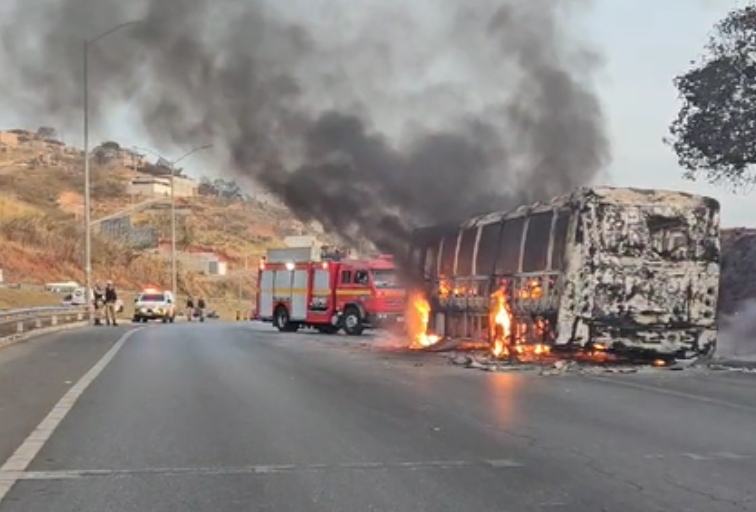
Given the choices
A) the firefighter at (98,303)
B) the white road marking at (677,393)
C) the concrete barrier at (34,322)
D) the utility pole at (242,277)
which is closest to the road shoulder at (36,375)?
the concrete barrier at (34,322)

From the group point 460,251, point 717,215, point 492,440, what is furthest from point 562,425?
point 460,251

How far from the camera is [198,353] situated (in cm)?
1922

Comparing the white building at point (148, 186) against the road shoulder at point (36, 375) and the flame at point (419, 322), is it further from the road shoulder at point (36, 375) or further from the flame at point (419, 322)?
the flame at point (419, 322)

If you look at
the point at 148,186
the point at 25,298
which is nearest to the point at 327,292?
the point at 25,298

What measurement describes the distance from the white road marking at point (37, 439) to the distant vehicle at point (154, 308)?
31.4 meters

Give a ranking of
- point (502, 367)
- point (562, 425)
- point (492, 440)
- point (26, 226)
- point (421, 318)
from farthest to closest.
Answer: point (26, 226) → point (421, 318) → point (502, 367) → point (562, 425) → point (492, 440)

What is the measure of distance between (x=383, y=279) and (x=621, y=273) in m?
14.0

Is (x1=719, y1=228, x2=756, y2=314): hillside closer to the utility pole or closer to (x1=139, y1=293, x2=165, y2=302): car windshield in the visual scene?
(x1=139, y1=293, x2=165, y2=302): car windshield

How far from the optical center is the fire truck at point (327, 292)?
2961cm

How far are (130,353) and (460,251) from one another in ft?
20.7

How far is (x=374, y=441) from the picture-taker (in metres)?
8.45

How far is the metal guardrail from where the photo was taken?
82.1 ft

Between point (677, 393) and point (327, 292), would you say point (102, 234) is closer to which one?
point (327, 292)

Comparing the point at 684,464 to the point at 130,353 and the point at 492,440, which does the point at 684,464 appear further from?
the point at 130,353
